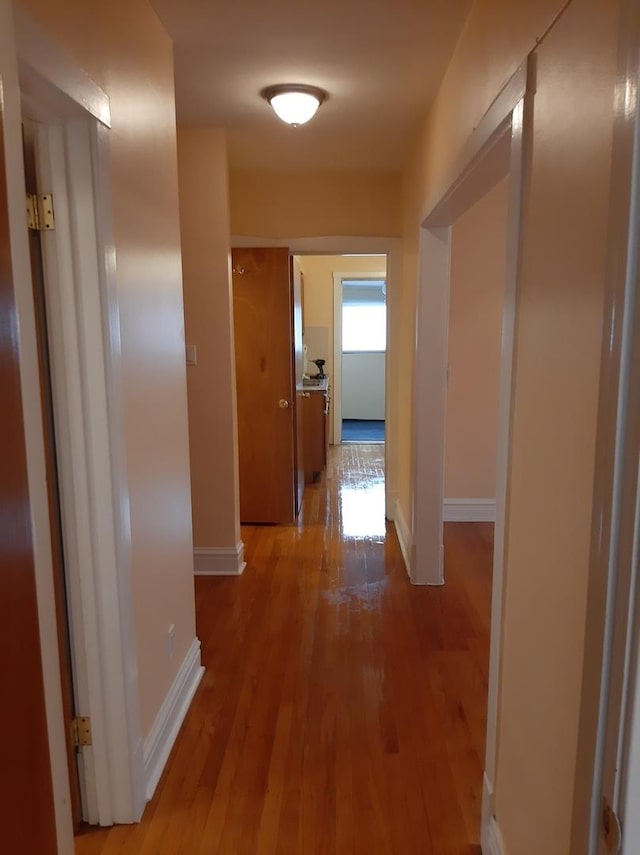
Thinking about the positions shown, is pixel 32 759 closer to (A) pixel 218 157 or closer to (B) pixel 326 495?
(A) pixel 218 157

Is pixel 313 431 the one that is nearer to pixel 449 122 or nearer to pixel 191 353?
pixel 191 353

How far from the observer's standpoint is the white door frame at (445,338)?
4.87 feet

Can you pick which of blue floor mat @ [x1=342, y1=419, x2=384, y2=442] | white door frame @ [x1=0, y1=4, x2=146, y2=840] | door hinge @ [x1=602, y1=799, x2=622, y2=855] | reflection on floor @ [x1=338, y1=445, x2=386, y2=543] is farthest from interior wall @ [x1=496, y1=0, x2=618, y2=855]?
blue floor mat @ [x1=342, y1=419, x2=384, y2=442]

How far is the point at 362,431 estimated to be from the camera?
8.84m

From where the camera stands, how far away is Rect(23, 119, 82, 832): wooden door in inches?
62.6

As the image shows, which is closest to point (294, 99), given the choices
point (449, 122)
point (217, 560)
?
point (449, 122)

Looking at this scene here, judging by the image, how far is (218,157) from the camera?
10.8ft

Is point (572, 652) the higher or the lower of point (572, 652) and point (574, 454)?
the lower

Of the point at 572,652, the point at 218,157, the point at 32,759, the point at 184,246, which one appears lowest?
the point at 32,759

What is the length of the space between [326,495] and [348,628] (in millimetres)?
2420

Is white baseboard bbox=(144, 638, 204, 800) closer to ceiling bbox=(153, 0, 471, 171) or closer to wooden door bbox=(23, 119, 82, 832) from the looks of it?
wooden door bbox=(23, 119, 82, 832)

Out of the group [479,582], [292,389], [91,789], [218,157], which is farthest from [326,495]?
[91,789]

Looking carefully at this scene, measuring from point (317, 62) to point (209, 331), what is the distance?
1.48 meters

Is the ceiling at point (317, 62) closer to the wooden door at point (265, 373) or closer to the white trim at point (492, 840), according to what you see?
the wooden door at point (265, 373)
